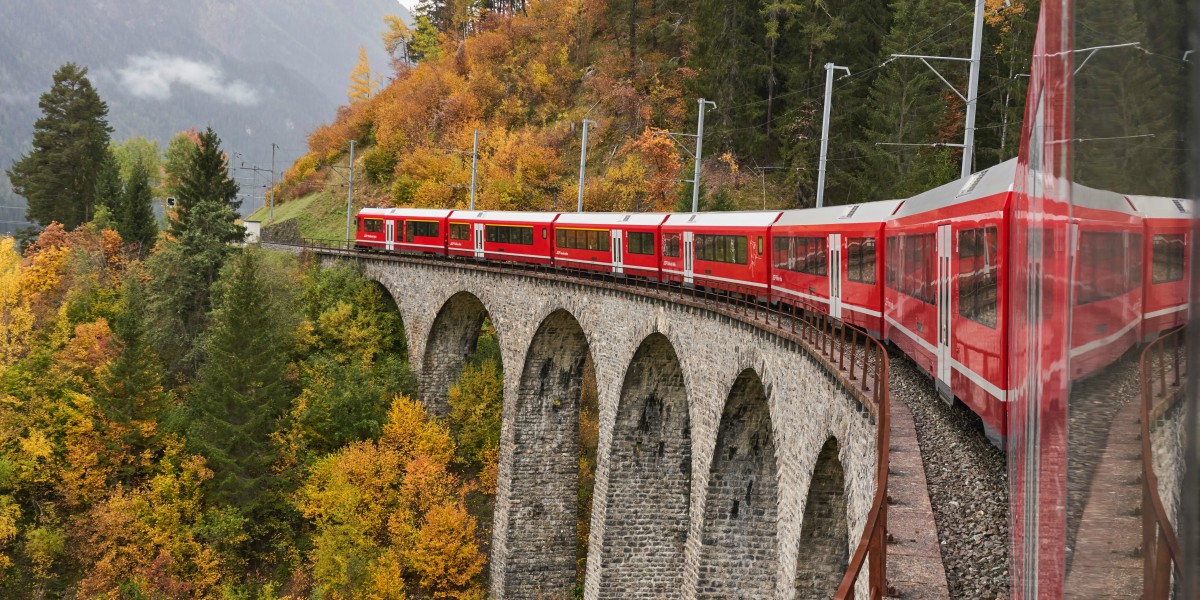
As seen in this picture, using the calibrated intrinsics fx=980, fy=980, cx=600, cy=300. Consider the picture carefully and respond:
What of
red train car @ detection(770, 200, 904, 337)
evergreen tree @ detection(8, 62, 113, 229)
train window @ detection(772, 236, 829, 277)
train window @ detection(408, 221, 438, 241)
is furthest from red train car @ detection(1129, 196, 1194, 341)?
evergreen tree @ detection(8, 62, 113, 229)

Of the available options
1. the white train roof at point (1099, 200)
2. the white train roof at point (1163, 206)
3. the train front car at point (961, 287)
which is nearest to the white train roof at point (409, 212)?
the train front car at point (961, 287)

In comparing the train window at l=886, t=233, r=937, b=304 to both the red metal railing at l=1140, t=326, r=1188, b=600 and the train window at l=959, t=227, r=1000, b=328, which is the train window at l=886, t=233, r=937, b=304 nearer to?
the train window at l=959, t=227, r=1000, b=328

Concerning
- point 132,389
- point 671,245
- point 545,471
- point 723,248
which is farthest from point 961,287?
point 132,389

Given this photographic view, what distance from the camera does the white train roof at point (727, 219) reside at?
932 inches

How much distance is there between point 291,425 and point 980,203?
3582cm

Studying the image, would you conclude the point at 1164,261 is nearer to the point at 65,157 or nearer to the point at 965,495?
the point at 965,495

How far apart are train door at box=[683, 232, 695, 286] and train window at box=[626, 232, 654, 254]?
6.60 feet

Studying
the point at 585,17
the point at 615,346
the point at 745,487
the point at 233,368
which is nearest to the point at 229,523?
the point at 233,368

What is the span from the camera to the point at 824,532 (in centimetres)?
1563

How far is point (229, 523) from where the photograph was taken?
36781 millimetres

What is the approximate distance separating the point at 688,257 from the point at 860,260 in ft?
33.2

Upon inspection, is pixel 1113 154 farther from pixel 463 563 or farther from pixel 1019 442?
pixel 463 563

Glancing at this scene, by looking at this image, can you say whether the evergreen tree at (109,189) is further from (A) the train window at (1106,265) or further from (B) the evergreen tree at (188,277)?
(A) the train window at (1106,265)

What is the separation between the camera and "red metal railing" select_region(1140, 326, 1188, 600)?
3.21 feet
